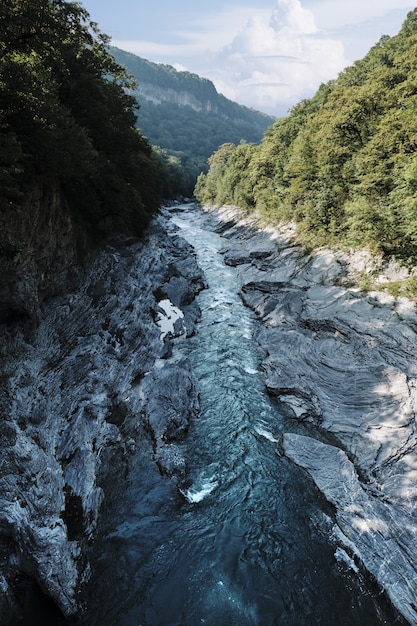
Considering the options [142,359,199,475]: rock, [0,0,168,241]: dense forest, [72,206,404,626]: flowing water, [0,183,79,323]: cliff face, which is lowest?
[72,206,404,626]: flowing water

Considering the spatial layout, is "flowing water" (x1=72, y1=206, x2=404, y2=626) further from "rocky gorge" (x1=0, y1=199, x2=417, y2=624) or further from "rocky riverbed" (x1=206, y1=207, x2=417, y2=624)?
"rocky riverbed" (x1=206, y1=207, x2=417, y2=624)

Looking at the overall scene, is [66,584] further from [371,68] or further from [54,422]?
[371,68]

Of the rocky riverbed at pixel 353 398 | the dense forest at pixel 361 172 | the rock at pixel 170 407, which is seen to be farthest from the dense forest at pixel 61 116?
the dense forest at pixel 361 172

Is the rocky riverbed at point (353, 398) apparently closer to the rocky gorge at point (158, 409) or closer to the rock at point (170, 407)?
the rocky gorge at point (158, 409)

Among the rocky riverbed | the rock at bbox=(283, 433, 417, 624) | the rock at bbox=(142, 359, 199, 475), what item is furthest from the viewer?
the rock at bbox=(142, 359, 199, 475)

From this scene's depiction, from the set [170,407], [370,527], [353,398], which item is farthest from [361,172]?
[370,527]

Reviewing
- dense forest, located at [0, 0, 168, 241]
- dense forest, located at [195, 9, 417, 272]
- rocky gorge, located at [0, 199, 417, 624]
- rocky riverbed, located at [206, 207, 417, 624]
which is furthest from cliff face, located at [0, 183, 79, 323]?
dense forest, located at [195, 9, 417, 272]
